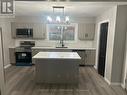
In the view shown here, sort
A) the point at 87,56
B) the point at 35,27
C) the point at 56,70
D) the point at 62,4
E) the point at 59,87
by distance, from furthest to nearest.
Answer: the point at 35,27
the point at 87,56
the point at 56,70
the point at 59,87
the point at 62,4

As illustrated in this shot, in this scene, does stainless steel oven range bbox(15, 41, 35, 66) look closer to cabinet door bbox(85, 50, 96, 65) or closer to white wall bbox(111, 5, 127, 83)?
cabinet door bbox(85, 50, 96, 65)

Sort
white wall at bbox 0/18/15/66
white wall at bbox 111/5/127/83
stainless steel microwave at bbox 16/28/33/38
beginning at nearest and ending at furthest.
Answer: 1. white wall at bbox 111/5/127/83
2. white wall at bbox 0/18/15/66
3. stainless steel microwave at bbox 16/28/33/38

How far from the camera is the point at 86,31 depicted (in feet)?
19.2

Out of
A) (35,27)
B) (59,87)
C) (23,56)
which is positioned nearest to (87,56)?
(59,87)

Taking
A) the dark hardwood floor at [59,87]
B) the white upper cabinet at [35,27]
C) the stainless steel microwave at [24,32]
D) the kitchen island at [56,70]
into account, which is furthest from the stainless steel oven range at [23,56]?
the kitchen island at [56,70]

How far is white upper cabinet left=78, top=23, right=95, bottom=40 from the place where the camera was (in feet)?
19.1

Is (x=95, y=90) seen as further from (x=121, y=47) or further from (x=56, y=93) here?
(x=121, y=47)

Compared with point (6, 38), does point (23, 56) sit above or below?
below

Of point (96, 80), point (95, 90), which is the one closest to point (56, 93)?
point (95, 90)

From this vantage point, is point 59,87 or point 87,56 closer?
point 59,87

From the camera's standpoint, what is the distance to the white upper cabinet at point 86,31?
5830 millimetres

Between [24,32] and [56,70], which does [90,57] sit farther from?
[24,32]

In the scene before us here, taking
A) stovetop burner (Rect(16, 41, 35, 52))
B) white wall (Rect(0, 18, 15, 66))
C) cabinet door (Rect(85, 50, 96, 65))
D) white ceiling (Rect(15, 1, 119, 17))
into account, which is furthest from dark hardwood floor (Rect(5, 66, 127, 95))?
white ceiling (Rect(15, 1, 119, 17))

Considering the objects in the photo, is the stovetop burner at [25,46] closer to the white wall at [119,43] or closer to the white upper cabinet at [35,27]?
the white upper cabinet at [35,27]
